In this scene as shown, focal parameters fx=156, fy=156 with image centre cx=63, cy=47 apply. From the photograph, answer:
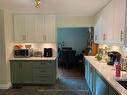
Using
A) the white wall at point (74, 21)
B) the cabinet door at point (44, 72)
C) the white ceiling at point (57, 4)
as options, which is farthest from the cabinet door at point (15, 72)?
the white wall at point (74, 21)

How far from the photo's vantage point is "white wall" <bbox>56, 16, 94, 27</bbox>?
17.8 feet

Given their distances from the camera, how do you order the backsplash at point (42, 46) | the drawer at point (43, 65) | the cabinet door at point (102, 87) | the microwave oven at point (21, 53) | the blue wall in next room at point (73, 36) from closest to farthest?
1. the cabinet door at point (102, 87)
2. the drawer at point (43, 65)
3. the microwave oven at point (21, 53)
4. the backsplash at point (42, 46)
5. the blue wall in next room at point (73, 36)

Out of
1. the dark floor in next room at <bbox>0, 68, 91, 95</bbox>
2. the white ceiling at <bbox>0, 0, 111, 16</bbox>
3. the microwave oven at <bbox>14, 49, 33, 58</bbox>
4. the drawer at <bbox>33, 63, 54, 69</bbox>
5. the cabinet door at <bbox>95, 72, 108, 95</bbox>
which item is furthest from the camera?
the microwave oven at <bbox>14, 49, 33, 58</bbox>

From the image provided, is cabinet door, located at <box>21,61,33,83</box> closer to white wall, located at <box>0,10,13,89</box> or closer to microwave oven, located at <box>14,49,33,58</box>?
microwave oven, located at <box>14,49,33,58</box>

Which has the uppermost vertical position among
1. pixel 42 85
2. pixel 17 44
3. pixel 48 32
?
pixel 48 32

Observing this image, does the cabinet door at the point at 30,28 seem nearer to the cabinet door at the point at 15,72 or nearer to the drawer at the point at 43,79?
the cabinet door at the point at 15,72

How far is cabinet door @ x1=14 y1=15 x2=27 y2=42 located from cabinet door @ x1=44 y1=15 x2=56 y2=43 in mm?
720

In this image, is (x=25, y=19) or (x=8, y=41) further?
(x=25, y=19)

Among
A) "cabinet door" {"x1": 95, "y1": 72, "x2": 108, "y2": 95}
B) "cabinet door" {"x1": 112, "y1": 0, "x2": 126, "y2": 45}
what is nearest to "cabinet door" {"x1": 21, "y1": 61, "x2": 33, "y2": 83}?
"cabinet door" {"x1": 95, "y1": 72, "x2": 108, "y2": 95}

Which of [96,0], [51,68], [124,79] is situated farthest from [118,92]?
[51,68]

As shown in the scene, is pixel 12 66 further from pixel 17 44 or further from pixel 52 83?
pixel 52 83

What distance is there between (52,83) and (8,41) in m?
1.87

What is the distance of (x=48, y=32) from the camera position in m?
5.09

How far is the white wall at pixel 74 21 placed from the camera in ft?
17.8
